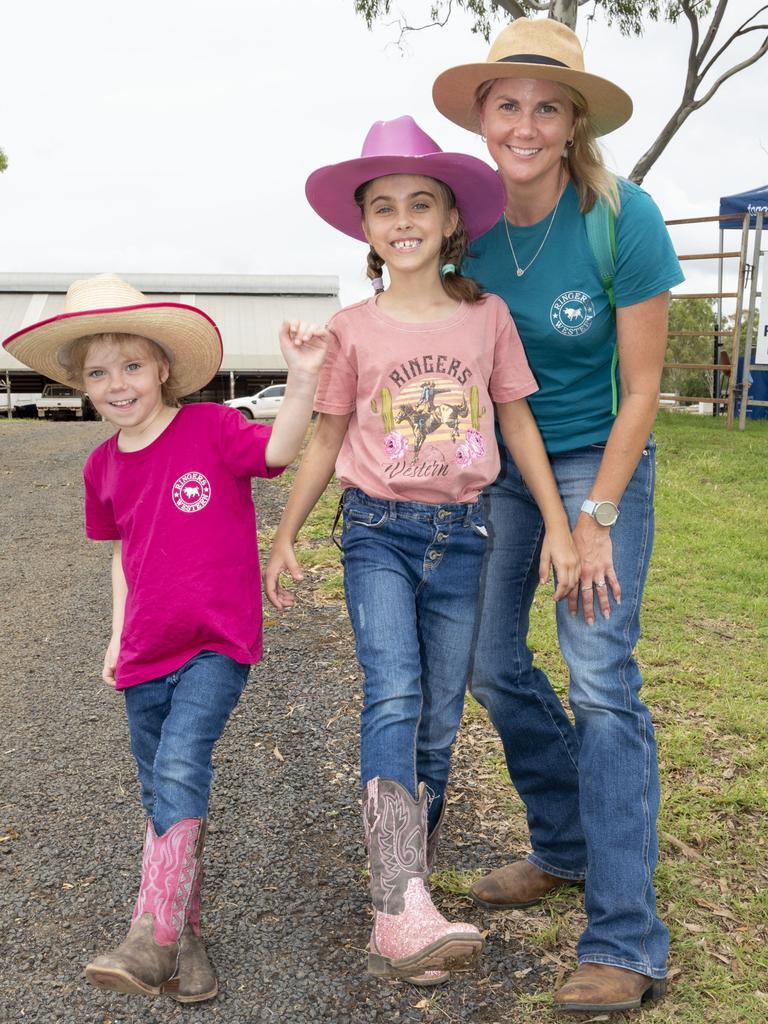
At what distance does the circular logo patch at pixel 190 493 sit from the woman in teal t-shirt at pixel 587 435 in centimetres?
86

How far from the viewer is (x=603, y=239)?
2859 mm

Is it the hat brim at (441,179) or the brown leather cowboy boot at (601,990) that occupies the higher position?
the hat brim at (441,179)

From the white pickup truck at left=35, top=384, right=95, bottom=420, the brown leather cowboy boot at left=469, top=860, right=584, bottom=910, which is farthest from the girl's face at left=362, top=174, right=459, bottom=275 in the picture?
the white pickup truck at left=35, top=384, right=95, bottom=420

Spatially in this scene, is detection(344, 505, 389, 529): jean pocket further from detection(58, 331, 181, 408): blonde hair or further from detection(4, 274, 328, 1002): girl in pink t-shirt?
detection(58, 331, 181, 408): blonde hair

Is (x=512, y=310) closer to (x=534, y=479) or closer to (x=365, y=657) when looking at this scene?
(x=534, y=479)

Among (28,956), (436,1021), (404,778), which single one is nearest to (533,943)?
(436,1021)

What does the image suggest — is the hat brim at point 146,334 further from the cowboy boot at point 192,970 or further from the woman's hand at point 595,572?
the cowboy boot at point 192,970

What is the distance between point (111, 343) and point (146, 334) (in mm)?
116

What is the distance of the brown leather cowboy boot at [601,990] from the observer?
271 cm

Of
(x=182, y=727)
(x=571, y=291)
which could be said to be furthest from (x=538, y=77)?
(x=182, y=727)

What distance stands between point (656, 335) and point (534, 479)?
0.52m

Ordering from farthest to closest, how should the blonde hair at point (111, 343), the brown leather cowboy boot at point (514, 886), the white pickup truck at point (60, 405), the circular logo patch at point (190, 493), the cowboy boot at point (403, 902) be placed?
the white pickup truck at point (60, 405) < the brown leather cowboy boot at point (514, 886) < the blonde hair at point (111, 343) < the circular logo patch at point (190, 493) < the cowboy boot at point (403, 902)

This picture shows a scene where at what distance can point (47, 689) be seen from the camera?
5.62m

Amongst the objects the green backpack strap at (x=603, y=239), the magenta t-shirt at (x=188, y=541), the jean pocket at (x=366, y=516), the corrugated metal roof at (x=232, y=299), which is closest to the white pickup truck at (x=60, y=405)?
the corrugated metal roof at (x=232, y=299)
